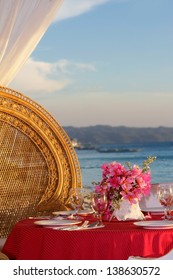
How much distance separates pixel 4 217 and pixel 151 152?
12.0m

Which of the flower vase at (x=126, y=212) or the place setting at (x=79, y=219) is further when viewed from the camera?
the flower vase at (x=126, y=212)

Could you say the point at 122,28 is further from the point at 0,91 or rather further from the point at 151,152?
the point at 0,91

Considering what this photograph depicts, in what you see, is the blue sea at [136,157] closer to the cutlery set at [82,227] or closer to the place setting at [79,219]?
the place setting at [79,219]

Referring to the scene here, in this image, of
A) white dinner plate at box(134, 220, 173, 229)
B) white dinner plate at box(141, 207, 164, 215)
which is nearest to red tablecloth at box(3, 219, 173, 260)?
white dinner plate at box(134, 220, 173, 229)

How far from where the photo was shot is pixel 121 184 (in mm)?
2883

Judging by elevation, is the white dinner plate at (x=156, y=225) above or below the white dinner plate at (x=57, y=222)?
below

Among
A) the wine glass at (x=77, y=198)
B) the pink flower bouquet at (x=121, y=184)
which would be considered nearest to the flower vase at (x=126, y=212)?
the pink flower bouquet at (x=121, y=184)

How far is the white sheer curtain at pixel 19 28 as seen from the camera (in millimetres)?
4211

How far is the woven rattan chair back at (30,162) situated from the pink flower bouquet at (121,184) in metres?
1.27

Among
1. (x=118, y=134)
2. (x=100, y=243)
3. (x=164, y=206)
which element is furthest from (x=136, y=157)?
(x=100, y=243)

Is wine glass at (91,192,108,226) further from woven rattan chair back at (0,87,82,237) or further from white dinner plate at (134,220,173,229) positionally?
woven rattan chair back at (0,87,82,237)

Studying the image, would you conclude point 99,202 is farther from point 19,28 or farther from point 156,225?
point 19,28

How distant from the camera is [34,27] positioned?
4305 millimetres
